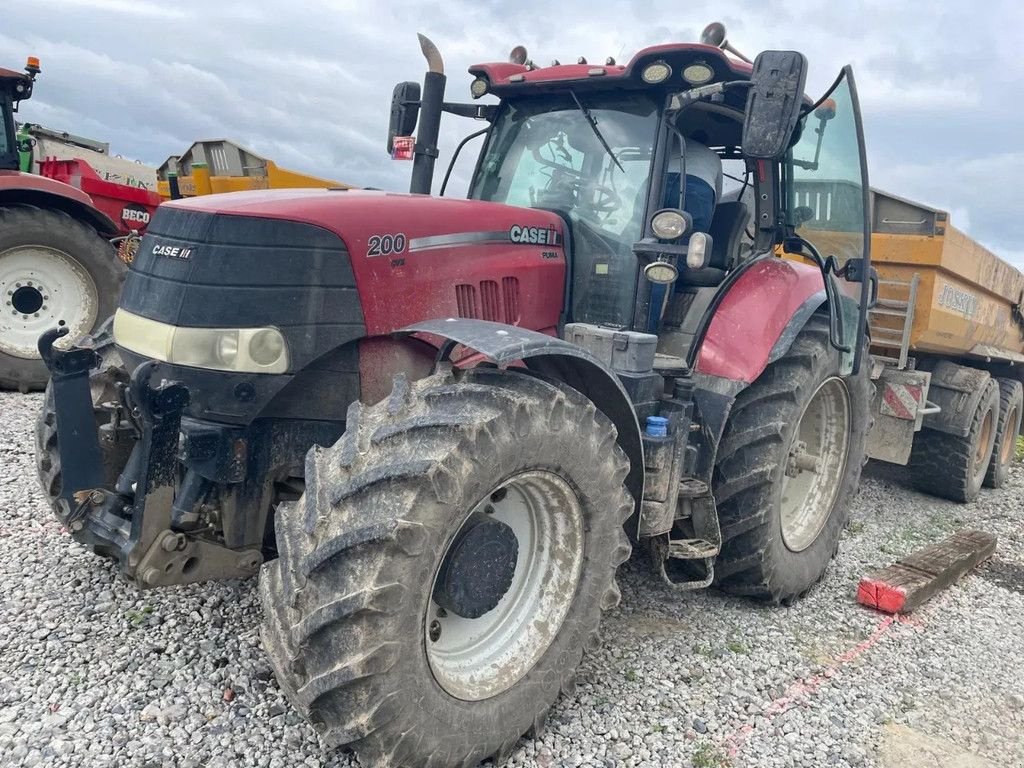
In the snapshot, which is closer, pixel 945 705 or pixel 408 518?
pixel 408 518

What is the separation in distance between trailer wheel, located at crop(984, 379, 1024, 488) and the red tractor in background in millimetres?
7919

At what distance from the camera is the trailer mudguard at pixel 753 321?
3.48 metres

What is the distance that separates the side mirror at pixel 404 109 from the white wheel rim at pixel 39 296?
4175 millimetres

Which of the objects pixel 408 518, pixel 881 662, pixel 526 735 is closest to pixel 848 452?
pixel 881 662

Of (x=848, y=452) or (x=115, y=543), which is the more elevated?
(x=848, y=452)

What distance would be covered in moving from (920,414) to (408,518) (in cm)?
506

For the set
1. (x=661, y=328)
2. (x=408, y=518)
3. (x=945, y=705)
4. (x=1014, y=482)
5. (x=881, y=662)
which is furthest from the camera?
(x=1014, y=482)

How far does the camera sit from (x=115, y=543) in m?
2.48

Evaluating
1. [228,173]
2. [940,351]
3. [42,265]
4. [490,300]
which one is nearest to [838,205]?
[490,300]

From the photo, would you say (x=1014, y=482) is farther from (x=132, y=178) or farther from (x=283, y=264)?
(x=132, y=178)

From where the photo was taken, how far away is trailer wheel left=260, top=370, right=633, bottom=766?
204cm

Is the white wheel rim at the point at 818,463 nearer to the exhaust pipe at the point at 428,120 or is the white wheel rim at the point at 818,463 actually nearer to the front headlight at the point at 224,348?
the exhaust pipe at the point at 428,120

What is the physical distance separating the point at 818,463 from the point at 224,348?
3186 millimetres

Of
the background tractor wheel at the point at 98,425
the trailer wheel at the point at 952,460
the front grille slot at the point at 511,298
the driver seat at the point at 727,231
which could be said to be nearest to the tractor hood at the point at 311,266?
the front grille slot at the point at 511,298
